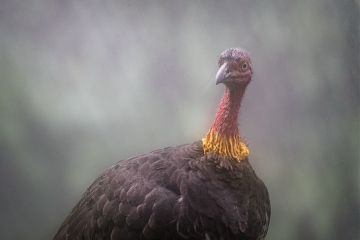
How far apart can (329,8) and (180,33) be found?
593 millimetres

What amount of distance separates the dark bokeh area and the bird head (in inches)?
5.8

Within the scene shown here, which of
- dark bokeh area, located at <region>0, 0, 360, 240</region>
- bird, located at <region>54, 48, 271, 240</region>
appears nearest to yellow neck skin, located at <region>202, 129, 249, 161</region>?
bird, located at <region>54, 48, 271, 240</region>

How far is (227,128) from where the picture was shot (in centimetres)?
120

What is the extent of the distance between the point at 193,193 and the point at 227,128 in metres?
0.25

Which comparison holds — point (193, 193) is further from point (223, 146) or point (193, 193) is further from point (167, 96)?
point (167, 96)

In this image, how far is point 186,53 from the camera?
4.32ft

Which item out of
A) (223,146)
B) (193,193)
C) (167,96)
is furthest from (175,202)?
(167,96)

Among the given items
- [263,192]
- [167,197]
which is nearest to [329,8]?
[263,192]

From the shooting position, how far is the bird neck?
119 cm

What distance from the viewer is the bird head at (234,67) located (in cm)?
114

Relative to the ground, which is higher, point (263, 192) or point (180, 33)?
point (180, 33)

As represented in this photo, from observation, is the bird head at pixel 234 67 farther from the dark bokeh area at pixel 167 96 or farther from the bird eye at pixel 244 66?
the dark bokeh area at pixel 167 96

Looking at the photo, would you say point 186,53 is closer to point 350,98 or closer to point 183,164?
point 183,164

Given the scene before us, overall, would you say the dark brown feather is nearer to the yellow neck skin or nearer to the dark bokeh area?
the yellow neck skin
